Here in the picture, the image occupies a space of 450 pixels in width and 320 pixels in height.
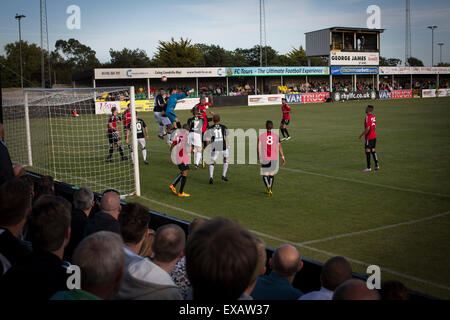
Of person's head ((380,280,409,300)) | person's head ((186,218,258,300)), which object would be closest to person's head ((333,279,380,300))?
person's head ((380,280,409,300))

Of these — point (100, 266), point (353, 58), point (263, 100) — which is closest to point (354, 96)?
point (353, 58)

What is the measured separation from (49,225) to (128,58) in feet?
351

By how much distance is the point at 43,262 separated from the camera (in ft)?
9.97

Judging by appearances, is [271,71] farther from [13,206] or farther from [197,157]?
[13,206]

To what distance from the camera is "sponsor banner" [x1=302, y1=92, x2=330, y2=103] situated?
56469 mm

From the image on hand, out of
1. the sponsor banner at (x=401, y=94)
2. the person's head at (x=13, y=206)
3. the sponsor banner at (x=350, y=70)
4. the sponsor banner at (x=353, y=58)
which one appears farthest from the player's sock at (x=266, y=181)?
the sponsor banner at (x=401, y=94)

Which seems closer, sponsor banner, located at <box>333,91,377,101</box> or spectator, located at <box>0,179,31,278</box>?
spectator, located at <box>0,179,31,278</box>

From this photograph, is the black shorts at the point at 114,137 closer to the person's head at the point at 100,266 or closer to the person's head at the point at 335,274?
the person's head at the point at 335,274

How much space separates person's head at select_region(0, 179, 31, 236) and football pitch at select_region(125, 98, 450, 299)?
4.78 metres

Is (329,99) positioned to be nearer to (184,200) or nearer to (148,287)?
(184,200)

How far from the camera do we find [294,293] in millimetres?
3508

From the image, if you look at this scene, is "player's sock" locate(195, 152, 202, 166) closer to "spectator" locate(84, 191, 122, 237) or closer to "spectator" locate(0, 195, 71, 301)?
"spectator" locate(84, 191, 122, 237)
